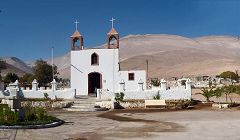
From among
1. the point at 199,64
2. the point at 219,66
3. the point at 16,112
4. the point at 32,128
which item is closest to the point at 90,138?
the point at 32,128

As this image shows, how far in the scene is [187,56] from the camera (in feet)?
→ 577

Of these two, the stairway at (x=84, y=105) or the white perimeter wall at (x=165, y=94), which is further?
the white perimeter wall at (x=165, y=94)

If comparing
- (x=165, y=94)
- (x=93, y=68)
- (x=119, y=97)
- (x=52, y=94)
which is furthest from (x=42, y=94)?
(x=165, y=94)

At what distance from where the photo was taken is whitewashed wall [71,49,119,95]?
144ft

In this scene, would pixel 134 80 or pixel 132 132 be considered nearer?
pixel 132 132

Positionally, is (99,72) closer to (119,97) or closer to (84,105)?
(119,97)

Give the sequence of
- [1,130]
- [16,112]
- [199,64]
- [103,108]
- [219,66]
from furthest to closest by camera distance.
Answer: [199,64], [219,66], [103,108], [16,112], [1,130]

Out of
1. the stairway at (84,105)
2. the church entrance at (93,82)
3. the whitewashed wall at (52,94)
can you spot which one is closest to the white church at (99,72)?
the church entrance at (93,82)

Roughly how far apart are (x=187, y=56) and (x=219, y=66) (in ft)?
139

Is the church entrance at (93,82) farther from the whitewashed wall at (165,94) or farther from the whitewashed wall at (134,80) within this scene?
the whitewashed wall at (165,94)

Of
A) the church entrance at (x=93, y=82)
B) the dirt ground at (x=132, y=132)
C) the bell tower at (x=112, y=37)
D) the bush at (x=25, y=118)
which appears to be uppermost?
the bell tower at (x=112, y=37)

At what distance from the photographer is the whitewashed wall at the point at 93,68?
44.0 meters

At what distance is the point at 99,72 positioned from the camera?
4453 centimetres

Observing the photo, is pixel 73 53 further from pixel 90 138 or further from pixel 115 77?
pixel 90 138
